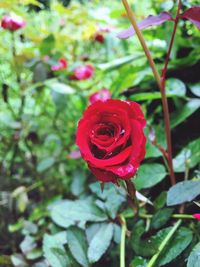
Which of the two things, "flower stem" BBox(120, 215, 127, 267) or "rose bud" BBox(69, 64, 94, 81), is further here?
"rose bud" BBox(69, 64, 94, 81)

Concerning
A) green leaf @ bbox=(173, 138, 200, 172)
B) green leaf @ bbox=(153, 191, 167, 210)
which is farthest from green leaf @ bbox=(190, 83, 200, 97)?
green leaf @ bbox=(153, 191, 167, 210)

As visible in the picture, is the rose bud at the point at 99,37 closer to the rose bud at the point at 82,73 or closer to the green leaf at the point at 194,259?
the rose bud at the point at 82,73

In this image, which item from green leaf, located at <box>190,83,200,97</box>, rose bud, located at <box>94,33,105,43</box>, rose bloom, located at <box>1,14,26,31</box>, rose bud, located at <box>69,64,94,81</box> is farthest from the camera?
rose bud, located at <box>94,33,105,43</box>

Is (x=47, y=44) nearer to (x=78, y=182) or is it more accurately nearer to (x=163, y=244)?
(x=78, y=182)

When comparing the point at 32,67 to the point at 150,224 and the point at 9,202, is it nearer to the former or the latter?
the point at 9,202

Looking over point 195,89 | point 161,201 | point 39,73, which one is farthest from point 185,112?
point 39,73

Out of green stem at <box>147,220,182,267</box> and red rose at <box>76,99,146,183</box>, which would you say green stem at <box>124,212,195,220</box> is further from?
red rose at <box>76,99,146,183</box>

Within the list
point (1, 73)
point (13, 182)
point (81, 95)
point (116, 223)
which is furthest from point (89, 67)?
point (116, 223)

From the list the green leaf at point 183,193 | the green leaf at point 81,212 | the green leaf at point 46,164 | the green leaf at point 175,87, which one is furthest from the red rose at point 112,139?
the green leaf at point 46,164
